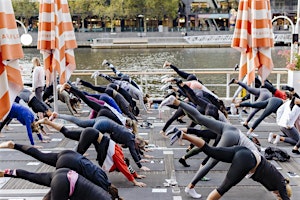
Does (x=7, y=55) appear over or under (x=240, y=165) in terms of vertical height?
over

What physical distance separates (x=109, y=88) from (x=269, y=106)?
3.50m

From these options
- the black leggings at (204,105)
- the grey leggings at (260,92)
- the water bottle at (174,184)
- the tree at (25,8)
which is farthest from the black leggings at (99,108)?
the tree at (25,8)

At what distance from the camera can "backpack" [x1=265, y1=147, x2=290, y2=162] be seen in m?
7.36

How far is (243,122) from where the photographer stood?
1004 cm

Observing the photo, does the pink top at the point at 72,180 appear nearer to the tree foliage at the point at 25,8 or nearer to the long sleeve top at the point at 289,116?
the long sleeve top at the point at 289,116

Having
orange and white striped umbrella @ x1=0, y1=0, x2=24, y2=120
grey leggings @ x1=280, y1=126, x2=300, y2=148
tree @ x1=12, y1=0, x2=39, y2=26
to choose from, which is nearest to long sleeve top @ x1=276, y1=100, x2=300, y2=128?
grey leggings @ x1=280, y1=126, x2=300, y2=148

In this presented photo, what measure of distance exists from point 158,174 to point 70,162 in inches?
93.3

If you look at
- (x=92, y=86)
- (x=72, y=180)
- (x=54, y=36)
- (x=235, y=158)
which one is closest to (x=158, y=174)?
(x=235, y=158)

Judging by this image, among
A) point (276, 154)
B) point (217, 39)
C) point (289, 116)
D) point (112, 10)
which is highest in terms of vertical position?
point (112, 10)

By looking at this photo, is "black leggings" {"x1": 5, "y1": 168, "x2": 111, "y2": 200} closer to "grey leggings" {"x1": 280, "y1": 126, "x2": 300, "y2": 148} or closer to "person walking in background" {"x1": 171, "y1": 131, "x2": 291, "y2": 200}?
"person walking in background" {"x1": 171, "y1": 131, "x2": 291, "y2": 200}

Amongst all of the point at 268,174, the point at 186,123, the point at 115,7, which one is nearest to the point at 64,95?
the point at 186,123

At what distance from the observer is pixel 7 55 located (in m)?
4.44

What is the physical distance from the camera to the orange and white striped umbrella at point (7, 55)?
4.43 m

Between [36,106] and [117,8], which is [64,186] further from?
[117,8]
